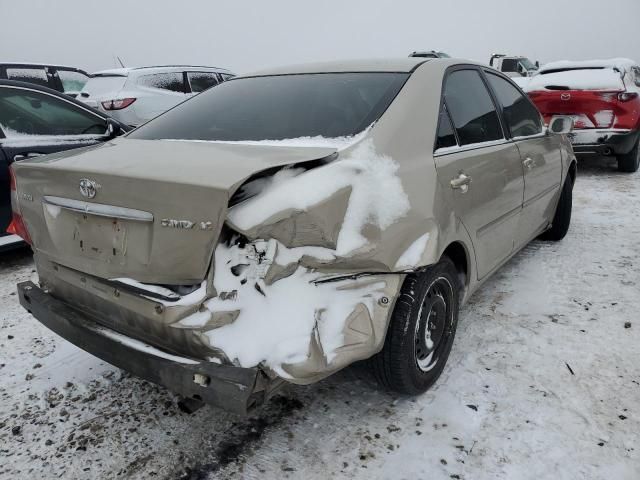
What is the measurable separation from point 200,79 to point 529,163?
7.19 metres

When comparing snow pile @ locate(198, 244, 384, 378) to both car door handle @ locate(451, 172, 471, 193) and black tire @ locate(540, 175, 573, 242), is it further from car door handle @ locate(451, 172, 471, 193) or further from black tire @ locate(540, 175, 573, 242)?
black tire @ locate(540, 175, 573, 242)

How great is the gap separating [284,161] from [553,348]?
1.91 metres

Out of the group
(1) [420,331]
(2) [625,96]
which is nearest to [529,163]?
(1) [420,331]

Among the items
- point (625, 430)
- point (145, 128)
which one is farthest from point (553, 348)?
point (145, 128)

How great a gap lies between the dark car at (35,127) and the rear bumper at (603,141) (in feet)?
18.4

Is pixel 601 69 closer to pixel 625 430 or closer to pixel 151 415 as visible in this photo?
pixel 625 430

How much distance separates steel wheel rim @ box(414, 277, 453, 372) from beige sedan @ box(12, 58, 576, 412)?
0.4 inches

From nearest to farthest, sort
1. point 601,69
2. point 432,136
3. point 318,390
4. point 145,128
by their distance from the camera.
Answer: point 432,136 < point 318,390 < point 145,128 < point 601,69

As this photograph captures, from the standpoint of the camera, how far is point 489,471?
6.37 ft

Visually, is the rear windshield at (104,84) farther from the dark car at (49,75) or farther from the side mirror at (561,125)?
the side mirror at (561,125)

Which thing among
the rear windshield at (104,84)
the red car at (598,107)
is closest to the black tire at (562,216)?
the red car at (598,107)

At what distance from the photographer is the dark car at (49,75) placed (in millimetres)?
8055

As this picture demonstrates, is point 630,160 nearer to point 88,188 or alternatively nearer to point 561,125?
point 561,125

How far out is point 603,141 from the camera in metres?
6.65
